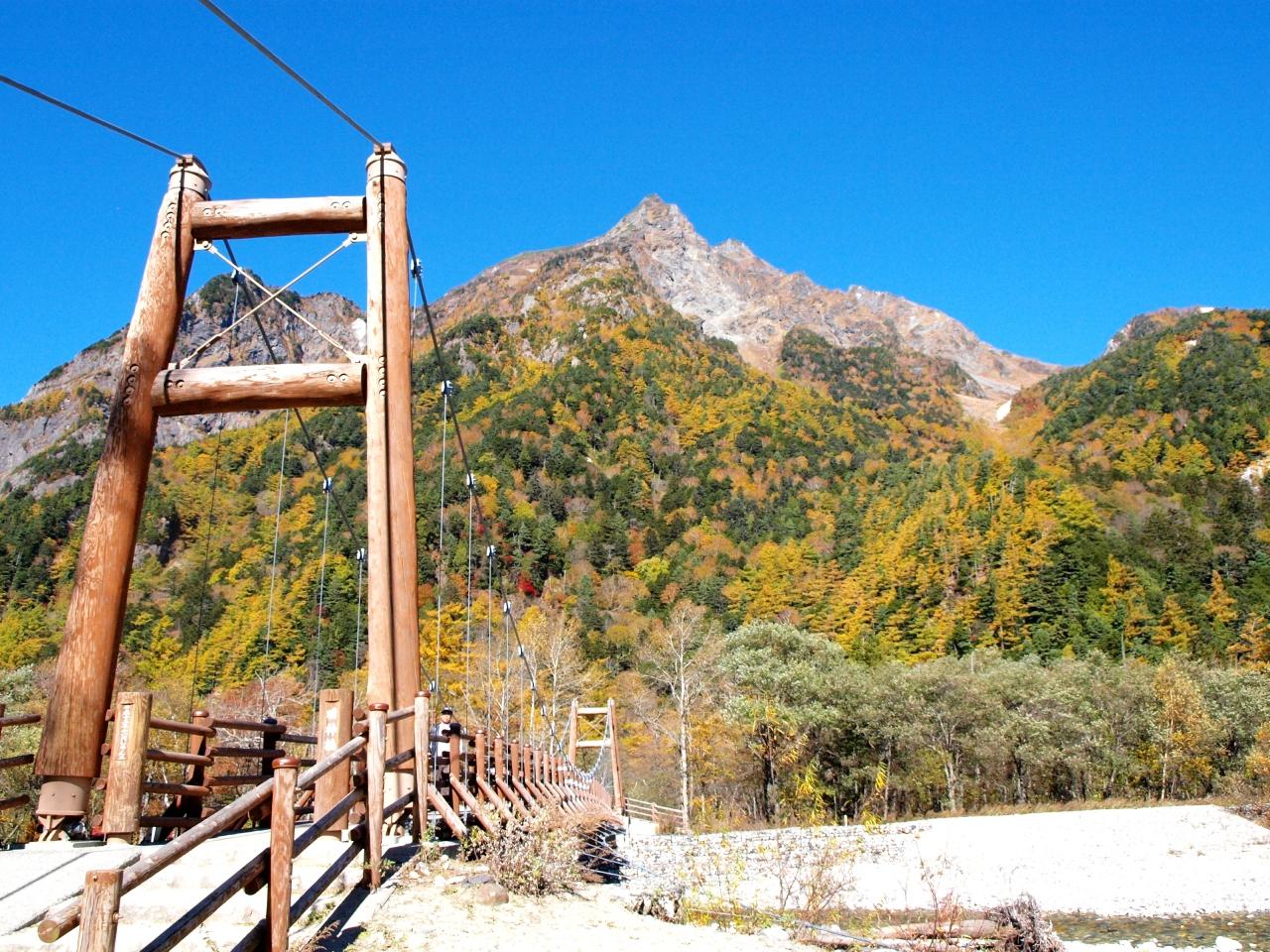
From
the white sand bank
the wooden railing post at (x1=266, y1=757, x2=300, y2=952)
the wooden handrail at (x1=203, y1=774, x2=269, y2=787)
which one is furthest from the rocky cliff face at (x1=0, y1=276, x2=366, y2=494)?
the wooden railing post at (x1=266, y1=757, x2=300, y2=952)

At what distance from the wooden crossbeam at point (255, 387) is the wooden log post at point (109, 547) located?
0.17 meters

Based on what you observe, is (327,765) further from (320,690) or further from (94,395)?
(94,395)

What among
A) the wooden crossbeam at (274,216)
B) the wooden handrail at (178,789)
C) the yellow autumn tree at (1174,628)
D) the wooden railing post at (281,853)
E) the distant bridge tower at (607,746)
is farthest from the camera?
the yellow autumn tree at (1174,628)

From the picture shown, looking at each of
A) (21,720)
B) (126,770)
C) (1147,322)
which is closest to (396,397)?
(126,770)

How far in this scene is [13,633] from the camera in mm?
49938

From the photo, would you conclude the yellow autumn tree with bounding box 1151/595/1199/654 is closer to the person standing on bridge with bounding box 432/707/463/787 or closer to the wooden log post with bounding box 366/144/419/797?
the person standing on bridge with bounding box 432/707/463/787

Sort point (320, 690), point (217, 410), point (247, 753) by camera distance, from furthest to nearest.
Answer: point (247, 753) < point (217, 410) < point (320, 690)

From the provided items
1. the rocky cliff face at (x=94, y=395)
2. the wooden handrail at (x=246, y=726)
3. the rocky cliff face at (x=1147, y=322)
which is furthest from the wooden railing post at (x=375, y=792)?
the rocky cliff face at (x=1147, y=322)

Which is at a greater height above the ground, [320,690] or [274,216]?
A: [274,216]

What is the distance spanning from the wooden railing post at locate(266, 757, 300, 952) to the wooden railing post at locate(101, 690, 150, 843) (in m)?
2.69

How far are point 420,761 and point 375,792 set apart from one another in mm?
957

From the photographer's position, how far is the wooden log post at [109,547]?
572 cm

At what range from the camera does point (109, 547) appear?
5953mm

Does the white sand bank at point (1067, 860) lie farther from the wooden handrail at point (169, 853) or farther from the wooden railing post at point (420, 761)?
the wooden handrail at point (169, 853)
